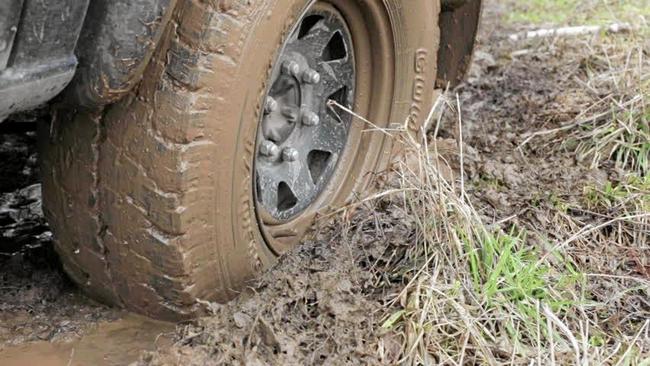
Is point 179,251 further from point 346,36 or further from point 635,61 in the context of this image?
point 635,61

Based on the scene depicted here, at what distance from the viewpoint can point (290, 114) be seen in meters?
2.64

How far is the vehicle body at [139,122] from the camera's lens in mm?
1832

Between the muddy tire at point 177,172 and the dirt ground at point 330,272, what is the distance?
105 millimetres

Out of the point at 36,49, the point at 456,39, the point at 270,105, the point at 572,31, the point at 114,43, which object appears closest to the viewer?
the point at 36,49

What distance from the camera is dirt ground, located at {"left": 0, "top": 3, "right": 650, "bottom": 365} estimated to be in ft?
7.08

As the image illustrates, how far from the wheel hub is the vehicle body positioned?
38mm

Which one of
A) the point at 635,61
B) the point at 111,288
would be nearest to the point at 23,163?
the point at 111,288

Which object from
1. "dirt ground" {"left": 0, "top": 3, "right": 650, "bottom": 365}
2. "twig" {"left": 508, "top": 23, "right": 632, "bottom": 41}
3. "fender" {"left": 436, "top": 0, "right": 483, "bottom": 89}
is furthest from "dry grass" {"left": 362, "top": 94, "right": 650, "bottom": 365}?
"twig" {"left": 508, "top": 23, "right": 632, "bottom": 41}

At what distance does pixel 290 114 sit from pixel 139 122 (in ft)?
2.06

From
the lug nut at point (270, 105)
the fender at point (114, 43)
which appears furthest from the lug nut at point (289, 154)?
the fender at point (114, 43)

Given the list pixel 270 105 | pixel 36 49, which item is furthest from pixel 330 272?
pixel 36 49

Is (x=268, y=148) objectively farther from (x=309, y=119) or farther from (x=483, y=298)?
(x=483, y=298)

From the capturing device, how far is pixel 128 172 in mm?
2150

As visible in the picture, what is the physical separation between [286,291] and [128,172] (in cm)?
48
